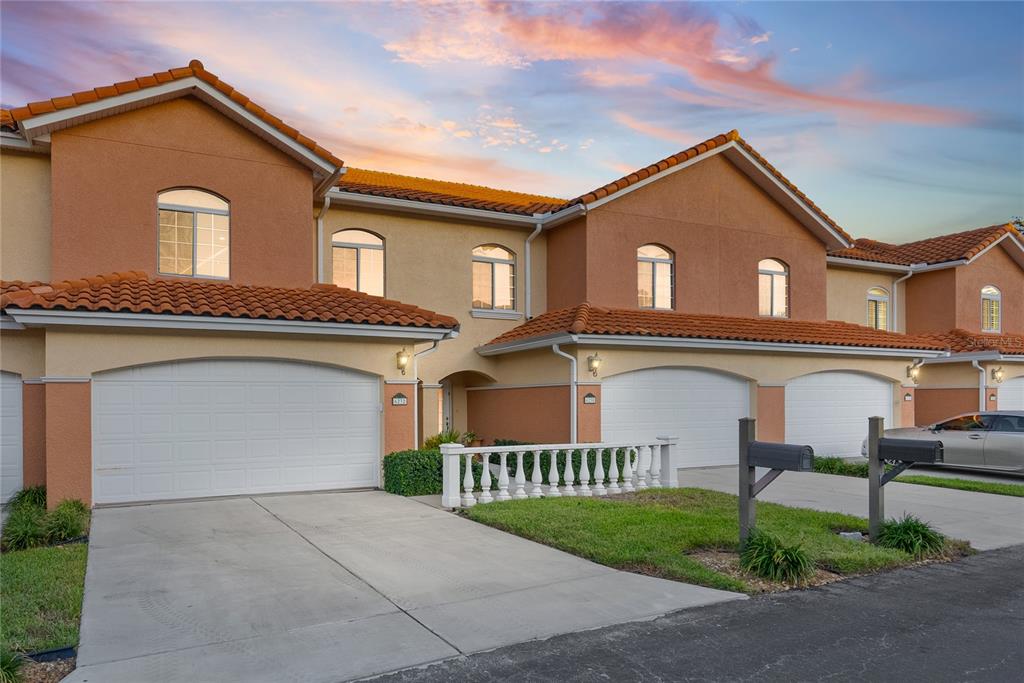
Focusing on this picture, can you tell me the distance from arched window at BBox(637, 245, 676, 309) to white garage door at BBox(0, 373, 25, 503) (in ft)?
40.8

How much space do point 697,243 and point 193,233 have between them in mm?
11408

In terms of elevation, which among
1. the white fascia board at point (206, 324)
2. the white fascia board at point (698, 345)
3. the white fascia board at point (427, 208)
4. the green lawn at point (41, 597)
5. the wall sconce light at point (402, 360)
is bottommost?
the green lawn at point (41, 597)

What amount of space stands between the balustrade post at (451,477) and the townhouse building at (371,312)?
220 cm

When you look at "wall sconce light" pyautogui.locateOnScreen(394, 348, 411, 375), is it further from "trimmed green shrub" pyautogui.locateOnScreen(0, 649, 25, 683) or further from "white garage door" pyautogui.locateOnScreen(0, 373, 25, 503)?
"trimmed green shrub" pyautogui.locateOnScreen(0, 649, 25, 683)

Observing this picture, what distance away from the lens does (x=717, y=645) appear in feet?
17.2

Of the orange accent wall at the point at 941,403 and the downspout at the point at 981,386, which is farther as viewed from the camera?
the orange accent wall at the point at 941,403

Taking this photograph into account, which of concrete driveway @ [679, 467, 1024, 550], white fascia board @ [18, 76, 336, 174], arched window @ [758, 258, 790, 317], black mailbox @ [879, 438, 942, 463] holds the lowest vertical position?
concrete driveway @ [679, 467, 1024, 550]

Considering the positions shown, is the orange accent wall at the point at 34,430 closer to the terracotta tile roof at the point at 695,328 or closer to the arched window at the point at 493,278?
the terracotta tile roof at the point at 695,328

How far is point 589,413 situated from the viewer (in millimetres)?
14609

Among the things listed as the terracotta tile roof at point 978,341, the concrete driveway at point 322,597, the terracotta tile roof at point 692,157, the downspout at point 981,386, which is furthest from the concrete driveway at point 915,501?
the terracotta tile roof at point 978,341

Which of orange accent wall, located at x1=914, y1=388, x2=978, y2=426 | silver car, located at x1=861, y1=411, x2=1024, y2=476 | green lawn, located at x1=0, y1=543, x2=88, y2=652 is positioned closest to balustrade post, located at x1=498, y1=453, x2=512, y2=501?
green lawn, located at x1=0, y1=543, x2=88, y2=652

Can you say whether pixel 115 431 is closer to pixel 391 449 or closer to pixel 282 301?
pixel 282 301

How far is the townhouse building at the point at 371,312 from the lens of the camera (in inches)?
442

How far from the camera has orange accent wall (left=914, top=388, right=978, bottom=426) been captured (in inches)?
816
